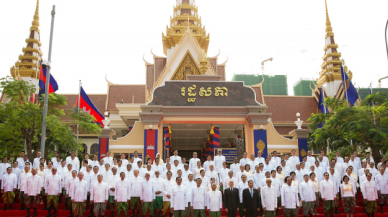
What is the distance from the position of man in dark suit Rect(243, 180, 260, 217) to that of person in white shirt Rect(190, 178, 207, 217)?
3.69ft

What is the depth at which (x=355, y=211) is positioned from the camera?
36.9ft

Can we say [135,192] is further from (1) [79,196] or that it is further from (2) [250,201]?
(2) [250,201]

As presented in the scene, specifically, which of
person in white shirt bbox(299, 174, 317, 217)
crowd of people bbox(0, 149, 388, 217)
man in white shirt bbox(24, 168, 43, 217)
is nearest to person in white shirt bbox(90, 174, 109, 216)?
crowd of people bbox(0, 149, 388, 217)

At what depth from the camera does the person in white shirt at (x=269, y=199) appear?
9523 mm

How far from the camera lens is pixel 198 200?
383 inches

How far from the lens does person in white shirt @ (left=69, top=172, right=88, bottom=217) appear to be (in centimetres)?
1004

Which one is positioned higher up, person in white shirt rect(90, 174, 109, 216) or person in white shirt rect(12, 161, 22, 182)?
person in white shirt rect(12, 161, 22, 182)

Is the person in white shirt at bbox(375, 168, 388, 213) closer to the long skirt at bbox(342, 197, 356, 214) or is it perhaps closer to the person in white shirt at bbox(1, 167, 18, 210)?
the long skirt at bbox(342, 197, 356, 214)

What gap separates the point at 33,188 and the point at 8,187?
1.12 meters

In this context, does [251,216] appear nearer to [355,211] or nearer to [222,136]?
[355,211]

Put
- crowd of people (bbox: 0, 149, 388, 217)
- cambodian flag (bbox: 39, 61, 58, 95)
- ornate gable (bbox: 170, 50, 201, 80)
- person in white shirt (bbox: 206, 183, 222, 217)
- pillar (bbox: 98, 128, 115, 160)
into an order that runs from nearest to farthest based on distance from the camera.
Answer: person in white shirt (bbox: 206, 183, 222, 217)
crowd of people (bbox: 0, 149, 388, 217)
cambodian flag (bbox: 39, 61, 58, 95)
pillar (bbox: 98, 128, 115, 160)
ornate gable (bbox: 170, 50, 201, 80)

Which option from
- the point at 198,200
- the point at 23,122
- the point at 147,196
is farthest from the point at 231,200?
the point at 23,122

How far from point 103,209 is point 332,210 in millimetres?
6658

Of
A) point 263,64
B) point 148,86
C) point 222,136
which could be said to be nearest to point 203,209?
point 222,136
